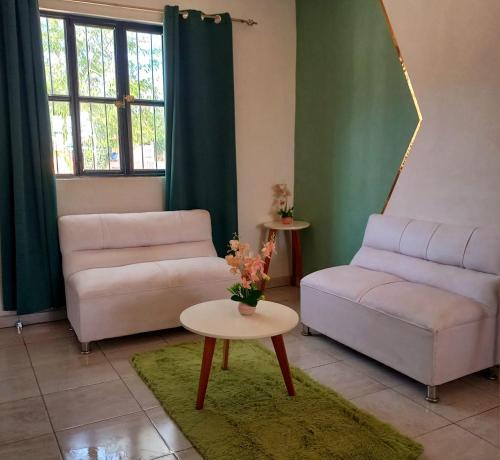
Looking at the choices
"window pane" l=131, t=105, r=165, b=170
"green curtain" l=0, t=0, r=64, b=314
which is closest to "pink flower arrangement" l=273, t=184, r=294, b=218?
"window pane" l=131, t=105, r=165, b=170

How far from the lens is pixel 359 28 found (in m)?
3.74

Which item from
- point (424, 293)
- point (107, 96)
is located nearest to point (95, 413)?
point (424, 293)

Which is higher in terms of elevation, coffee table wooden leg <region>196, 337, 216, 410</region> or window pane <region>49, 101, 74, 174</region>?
window pane <region>49, 101, 74, 174</region>

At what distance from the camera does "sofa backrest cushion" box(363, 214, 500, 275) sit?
8.96 ft

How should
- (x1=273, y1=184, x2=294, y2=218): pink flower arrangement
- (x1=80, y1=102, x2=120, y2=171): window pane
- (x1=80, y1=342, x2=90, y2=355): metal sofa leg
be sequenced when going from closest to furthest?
(x1=80, y1=342, x2=90, y2=355): metal sofa leg, (x1=80, y1=102, x2=120, y2=171): window pane, (x1=273, y1=184, x2=294, y2=218): pink flower arrangement

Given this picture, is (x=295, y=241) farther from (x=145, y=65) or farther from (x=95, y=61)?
(x=95, y=61)

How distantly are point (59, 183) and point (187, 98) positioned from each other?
1.24m

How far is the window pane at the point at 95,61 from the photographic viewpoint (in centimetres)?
369

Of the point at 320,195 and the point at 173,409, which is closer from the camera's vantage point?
the point at 173,409

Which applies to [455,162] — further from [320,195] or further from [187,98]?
[187,98]

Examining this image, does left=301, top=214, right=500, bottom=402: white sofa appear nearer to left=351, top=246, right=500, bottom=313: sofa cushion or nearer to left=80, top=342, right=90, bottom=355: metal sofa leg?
left=351, top=246, right=500, bottom=313: sofa cushion

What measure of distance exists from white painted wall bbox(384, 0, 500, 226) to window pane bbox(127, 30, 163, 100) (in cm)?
184

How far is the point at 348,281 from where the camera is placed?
310cm

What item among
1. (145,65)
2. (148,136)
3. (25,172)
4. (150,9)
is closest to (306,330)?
(148,136)
